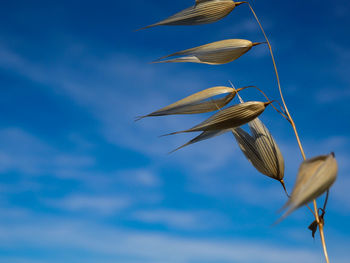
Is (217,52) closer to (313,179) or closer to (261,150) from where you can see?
(261,150)

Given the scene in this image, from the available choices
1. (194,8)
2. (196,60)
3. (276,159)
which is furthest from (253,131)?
(194,8)

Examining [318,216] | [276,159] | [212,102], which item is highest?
[212,102]

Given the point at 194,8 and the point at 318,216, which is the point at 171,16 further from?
the point at 318,216

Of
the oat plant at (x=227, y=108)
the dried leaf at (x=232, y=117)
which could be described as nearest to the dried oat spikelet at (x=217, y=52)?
the oat plant at (x=227, y=108)

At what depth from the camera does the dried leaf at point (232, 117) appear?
67 centimetres

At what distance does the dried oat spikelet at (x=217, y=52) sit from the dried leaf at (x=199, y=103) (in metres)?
0.08

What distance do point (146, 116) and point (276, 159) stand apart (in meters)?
0.31

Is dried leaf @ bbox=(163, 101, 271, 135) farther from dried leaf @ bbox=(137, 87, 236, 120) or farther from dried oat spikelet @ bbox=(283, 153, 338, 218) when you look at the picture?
dried oat spikelet @ bbox=(283, 153, 338, 218)

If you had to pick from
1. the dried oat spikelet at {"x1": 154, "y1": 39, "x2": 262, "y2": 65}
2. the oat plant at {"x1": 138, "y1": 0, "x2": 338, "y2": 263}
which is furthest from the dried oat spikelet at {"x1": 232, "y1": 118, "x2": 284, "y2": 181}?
the dried oat spikelet at {"x1": 154, "y1": 39, "x2": 262, "y2": 65}

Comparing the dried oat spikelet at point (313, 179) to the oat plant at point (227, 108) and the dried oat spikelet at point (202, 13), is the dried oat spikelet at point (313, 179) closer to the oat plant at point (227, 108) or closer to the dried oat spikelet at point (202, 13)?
the oat plant at point (227, 108)

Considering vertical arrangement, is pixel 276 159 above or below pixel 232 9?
below

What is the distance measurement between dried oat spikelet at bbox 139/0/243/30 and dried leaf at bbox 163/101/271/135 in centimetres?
26

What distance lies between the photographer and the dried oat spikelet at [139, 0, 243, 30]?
0.79 metres

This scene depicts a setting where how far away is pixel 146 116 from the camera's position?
76 centimetres
